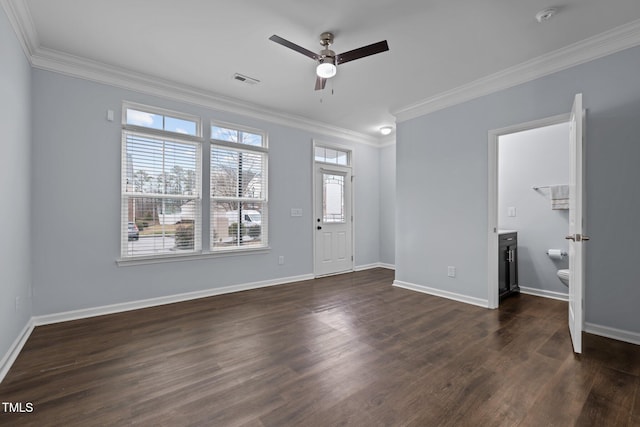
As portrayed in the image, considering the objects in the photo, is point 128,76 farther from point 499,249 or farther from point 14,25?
point 499,249

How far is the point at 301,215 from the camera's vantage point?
5.07 m

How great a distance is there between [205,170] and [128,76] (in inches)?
54.6

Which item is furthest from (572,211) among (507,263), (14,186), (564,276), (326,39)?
(14,186)

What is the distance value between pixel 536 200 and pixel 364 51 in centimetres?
353

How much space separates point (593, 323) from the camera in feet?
9.26

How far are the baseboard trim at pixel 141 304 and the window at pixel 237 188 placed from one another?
0.61 metres

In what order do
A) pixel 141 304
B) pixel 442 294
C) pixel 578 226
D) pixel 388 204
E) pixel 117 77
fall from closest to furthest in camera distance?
pixel 578 226 < pixel 117 77 < pixel 141 304 < pixel 442 294 < pixel 388 204

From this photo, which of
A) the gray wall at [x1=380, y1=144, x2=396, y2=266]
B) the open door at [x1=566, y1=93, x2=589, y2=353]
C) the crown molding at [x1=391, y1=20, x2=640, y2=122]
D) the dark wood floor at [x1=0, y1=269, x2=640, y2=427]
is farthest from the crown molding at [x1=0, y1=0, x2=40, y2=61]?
the gray wall at [x1=380, y1=144, x2=396, y2=266]

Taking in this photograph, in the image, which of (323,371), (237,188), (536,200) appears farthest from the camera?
(237,188)

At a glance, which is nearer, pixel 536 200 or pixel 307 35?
pixel 307 35

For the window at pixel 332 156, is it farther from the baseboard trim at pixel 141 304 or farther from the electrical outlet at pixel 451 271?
the electrical outlet at pixel 451 271

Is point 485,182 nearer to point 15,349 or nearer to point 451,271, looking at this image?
point 451,271

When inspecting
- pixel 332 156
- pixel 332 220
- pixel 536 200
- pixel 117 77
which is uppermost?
Answer: pixel 117 77

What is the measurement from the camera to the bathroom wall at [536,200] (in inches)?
158
